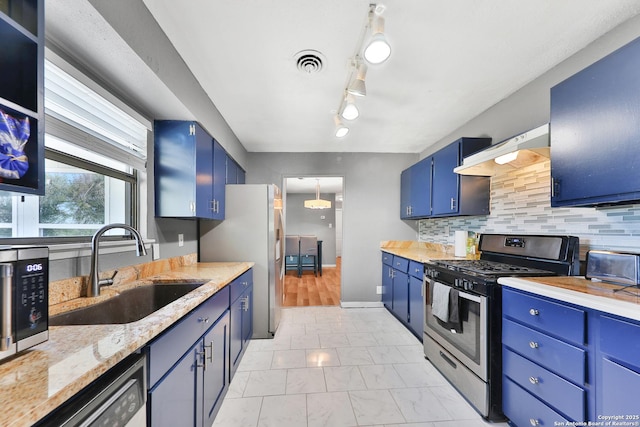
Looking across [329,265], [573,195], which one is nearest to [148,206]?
[573,195]

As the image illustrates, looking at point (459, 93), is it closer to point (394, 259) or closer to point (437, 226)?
point (437, 226)

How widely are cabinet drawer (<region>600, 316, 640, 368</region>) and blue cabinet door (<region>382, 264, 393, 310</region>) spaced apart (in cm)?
241

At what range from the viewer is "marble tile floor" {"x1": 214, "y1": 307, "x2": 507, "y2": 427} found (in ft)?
5.31

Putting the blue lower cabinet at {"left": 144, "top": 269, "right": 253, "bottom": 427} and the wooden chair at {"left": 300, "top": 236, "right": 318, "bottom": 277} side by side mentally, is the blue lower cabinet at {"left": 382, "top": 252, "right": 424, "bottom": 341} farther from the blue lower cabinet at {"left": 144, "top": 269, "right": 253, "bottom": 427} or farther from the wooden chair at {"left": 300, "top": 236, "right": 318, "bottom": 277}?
the wooden chair at {"left": 300, "top": 236, "right": 318, "bottom": 277}

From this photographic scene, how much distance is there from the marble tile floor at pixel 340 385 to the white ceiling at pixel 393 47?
236 centimetres

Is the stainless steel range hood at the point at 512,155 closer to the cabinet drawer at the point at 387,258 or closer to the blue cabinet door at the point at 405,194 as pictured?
the blue cabinet door at the point at 405,194

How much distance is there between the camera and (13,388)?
568mm

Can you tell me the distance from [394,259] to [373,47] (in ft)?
8.71

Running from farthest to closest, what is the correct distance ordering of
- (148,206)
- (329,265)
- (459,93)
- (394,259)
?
(329,265)
(394,259)
(459,93)
(148,206)

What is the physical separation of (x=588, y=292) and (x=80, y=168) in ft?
8.94

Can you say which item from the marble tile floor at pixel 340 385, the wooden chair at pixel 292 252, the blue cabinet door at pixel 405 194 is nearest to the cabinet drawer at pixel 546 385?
the marble tile floor at pixel 340 385

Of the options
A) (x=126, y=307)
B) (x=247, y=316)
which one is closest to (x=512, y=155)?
(x=247, y=316)

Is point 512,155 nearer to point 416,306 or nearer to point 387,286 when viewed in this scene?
point 416,306

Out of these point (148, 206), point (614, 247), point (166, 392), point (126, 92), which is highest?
point (126, 92)
